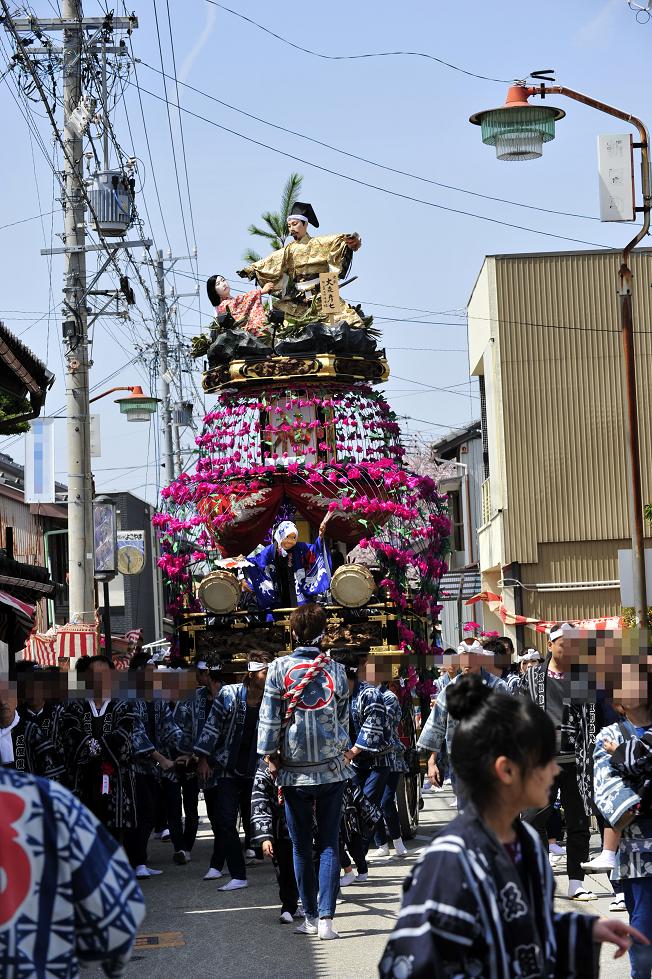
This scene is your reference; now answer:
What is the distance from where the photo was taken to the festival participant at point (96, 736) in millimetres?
10641

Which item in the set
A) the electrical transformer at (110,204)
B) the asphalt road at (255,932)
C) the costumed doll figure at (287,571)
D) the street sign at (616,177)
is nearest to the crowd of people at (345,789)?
the asphalt road at (255,932)

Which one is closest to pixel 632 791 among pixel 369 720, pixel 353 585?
pixel 369 720

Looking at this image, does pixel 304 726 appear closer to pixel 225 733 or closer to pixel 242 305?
pixel 225 733

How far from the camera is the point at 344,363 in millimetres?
18984

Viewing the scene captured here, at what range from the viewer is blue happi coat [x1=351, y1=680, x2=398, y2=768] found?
12109 millimetres

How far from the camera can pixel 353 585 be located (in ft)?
55.2

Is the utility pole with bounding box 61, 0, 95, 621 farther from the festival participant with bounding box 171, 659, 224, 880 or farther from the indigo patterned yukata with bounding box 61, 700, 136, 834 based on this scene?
the indigo patterned yukata with bounding box 61, 700, 136, 834

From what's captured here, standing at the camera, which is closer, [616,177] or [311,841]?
[311,841]

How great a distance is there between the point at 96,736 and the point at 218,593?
6.87 meters

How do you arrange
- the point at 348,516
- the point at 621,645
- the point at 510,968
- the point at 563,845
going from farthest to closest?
the point at 348,516 → the point at 563,845 → the point at 621,645 → the point at 510,968

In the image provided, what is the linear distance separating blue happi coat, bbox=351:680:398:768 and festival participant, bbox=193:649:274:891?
32.6 inches

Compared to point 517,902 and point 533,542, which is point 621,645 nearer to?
point 517,902

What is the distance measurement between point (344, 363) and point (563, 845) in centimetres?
781

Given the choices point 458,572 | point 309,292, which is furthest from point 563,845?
point 458,572
